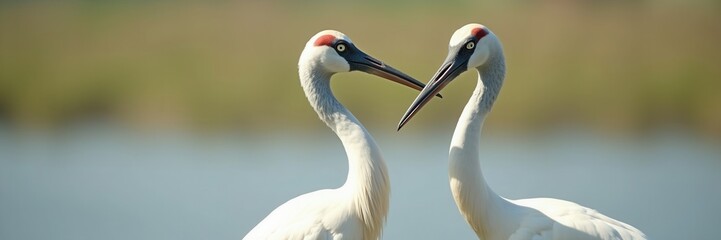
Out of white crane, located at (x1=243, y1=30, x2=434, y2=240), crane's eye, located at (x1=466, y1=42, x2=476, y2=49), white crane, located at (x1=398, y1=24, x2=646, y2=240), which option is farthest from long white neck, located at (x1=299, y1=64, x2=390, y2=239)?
crane's eye, located at (x1=466, y1=42, x2=476, y2=49)

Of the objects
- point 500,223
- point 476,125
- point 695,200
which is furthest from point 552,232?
→ point 695,200

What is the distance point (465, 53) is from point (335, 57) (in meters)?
0.47

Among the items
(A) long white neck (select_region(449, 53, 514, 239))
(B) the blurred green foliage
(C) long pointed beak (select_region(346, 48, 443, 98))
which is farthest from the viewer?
(B) the blurred green foliage

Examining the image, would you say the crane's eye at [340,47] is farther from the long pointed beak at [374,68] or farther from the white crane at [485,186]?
the white crane at [485,186]

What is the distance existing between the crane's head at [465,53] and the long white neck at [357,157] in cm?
23

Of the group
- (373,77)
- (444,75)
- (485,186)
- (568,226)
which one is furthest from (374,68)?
(373,77)

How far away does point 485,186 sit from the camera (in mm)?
3973

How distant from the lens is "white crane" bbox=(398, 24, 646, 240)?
3.90m

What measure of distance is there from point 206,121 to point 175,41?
2.83 ft

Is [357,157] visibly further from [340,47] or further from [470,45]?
[470,45]

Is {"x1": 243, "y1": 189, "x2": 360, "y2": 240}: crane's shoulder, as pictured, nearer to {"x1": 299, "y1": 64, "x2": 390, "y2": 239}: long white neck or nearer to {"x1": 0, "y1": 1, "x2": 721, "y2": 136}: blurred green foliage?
{"x1": 299, "y1": 64, "x2": 390, "y2": 239}: long white neck

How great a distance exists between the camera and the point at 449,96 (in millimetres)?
10492

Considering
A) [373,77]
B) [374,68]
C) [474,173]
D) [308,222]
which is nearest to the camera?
[308,222]

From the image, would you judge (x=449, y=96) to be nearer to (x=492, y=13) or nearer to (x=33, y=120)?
(x=492, y=13)
